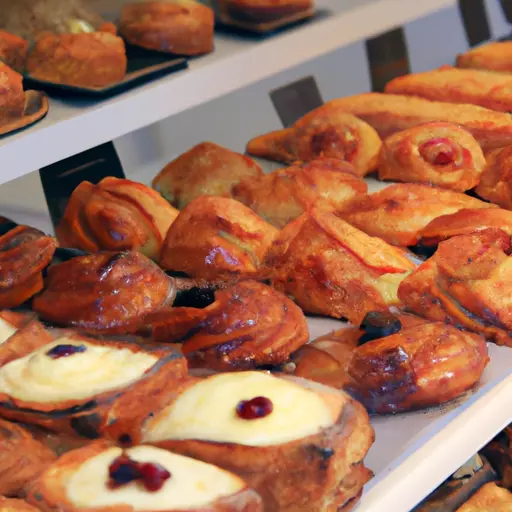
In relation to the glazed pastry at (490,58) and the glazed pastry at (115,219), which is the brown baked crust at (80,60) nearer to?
the glazed pastry at (115,219)

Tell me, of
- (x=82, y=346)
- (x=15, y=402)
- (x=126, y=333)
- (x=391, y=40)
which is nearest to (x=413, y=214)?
(x=126, y=333)

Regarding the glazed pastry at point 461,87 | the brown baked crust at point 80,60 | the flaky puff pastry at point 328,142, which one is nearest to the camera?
the brown baked crust at point 80,60

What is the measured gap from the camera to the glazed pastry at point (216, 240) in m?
1.24

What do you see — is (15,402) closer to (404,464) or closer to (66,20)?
(404,464)

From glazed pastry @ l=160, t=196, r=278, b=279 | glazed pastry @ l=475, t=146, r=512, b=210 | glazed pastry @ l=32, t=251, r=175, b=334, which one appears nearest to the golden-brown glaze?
glazed pastry @ l=32, t=251, r=175, b=334

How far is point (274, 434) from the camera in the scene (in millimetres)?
800

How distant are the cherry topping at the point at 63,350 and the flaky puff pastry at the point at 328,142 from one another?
33.5 inches

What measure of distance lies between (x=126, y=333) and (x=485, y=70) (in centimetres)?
132

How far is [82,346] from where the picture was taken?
939 mm

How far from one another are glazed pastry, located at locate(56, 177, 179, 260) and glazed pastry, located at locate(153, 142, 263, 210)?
0.13 m

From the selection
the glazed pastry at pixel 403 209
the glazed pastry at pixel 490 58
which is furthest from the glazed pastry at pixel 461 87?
the glazed pastry at pixel 403 209

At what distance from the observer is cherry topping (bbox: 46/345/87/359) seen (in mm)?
908

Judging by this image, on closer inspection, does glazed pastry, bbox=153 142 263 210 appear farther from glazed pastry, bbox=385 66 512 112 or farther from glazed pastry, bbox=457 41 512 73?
glazed pastry, bbox=457 41 512 73

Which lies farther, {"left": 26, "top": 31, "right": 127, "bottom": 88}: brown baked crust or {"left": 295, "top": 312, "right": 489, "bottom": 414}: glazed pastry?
{"left": 26, "top": 31, "right": 127, "bottom": 88}: brown baked crust
